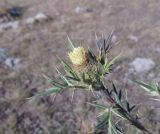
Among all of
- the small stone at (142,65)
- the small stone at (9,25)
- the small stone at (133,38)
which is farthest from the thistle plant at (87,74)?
the small stone at (9,25)

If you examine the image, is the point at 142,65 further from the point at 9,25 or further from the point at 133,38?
the point at 9,25

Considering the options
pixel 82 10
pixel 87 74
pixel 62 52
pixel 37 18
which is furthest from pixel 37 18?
pixel 87 74

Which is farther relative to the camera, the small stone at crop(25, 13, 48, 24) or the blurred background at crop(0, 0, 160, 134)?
the small stone at crop(25, 13, 48, 24)

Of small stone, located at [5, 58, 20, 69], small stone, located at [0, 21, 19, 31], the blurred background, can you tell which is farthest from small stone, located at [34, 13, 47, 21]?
small stone, located at [5, 58, 20, 69]

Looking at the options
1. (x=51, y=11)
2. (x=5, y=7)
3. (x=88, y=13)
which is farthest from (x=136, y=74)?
(x=5, y=7)

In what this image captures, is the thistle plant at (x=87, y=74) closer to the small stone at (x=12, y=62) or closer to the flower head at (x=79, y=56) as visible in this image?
the flower head at (x=79, y=56)

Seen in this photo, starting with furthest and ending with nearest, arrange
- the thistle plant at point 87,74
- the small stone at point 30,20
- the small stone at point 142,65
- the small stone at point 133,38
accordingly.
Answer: the small stone at point 30,20 < the small stone at point 133,38 < the small stone at point 142,65 < the thistle plant at point 87,74

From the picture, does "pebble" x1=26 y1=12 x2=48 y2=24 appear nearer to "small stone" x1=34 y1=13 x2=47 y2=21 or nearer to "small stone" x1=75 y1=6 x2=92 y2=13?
"small stone" x1=34 y1=13 x2=47 y2=21

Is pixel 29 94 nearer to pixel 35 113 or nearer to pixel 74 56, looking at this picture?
pixel 35 113
